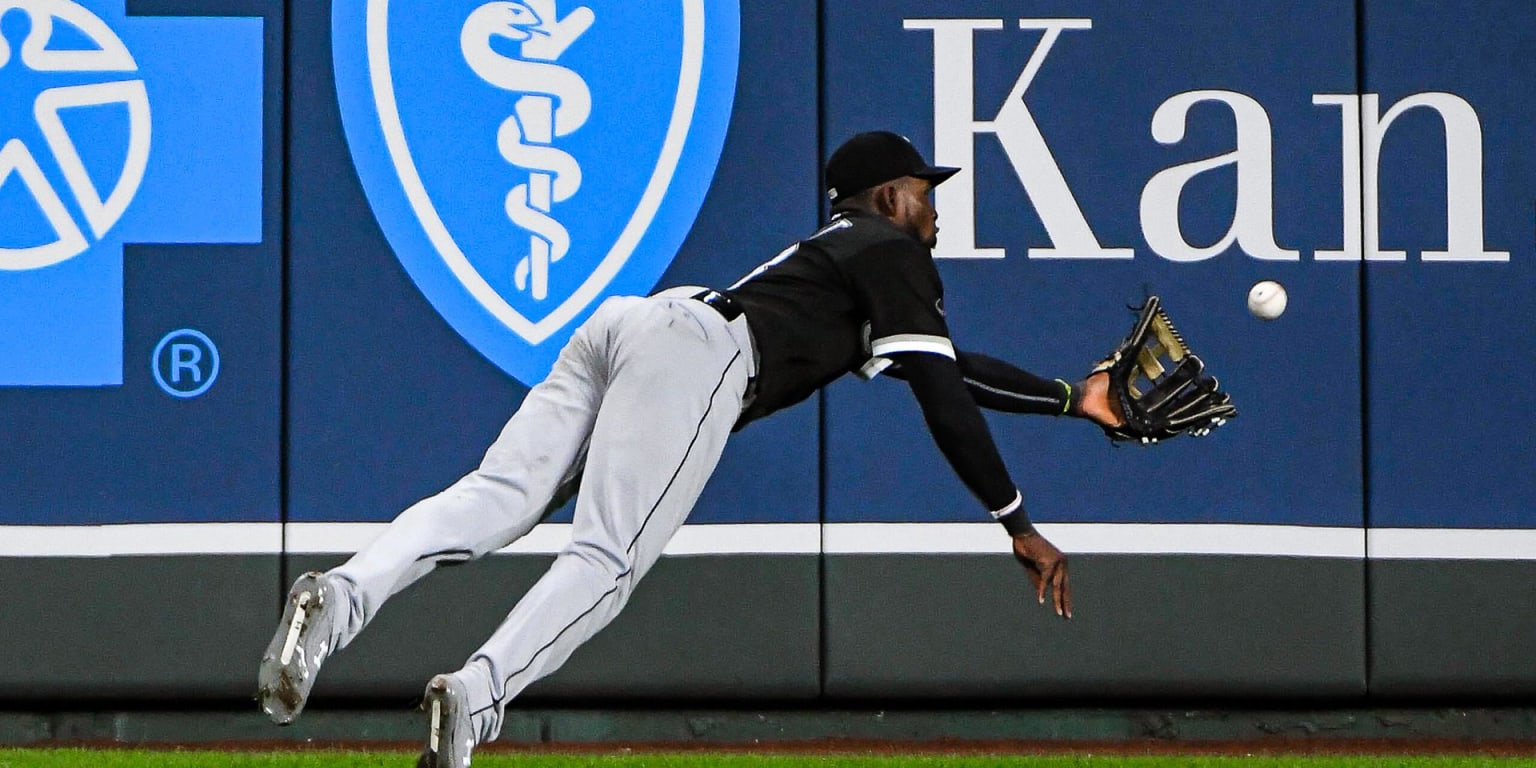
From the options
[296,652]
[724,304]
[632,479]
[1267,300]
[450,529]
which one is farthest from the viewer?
[1267,300]

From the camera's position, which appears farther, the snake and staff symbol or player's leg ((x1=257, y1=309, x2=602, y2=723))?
the snake and staff symbol

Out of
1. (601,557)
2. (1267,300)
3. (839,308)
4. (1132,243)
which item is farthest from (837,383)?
(601,557)

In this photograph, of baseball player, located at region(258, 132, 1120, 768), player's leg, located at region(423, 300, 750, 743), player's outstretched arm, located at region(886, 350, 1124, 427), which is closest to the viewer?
baseball player, located at region(258, 132, 1120, 768)

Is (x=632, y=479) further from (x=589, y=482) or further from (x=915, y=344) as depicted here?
(x=915, y=344)

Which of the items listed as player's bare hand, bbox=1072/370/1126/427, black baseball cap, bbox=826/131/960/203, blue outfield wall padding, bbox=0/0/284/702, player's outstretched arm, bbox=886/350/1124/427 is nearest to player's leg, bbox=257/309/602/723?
black baseball cap, bbox=826/131/960/203

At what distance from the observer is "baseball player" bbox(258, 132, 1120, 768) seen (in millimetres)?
3178

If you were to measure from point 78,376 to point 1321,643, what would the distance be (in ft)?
13.6

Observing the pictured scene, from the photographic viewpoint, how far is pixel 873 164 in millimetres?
4004

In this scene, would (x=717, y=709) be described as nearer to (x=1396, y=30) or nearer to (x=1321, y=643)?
(x=1321, y=643)

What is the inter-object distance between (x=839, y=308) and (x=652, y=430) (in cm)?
55

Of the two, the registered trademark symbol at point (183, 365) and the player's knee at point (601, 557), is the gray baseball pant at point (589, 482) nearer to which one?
the player's knee at point (601, 557)

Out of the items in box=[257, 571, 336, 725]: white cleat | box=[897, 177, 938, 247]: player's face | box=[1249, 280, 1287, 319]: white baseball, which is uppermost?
box=[897, 177, 938, 247]: player's face

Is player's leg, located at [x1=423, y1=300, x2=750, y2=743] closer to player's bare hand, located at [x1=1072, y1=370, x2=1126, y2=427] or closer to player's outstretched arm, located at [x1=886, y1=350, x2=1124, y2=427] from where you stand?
player's outstretched arm, located at [x1=886, y1=350, x2=1124, y2=427]

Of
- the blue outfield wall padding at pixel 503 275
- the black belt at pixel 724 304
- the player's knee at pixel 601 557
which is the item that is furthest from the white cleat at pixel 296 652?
the blue outfield wall padding at pixel 503 275
